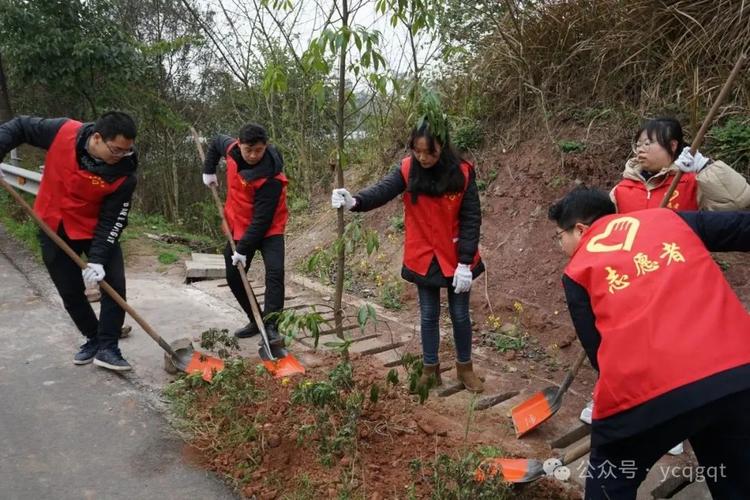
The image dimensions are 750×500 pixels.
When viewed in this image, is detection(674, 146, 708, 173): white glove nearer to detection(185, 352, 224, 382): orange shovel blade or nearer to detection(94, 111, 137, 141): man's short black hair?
detection(185, 352, 224, 382): orange shovel blade

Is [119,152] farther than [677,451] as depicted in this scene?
Yes

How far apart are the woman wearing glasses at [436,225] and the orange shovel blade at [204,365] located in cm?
130

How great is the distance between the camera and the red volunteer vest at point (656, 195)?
2.69 meters

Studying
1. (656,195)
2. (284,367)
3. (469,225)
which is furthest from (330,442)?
(656,195)

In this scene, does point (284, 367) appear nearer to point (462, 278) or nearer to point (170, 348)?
point (170, 348)

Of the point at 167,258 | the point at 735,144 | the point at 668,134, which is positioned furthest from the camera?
the point at 167,258

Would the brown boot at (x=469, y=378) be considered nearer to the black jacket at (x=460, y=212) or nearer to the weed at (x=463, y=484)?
the black jacket at (x=460, y=212)

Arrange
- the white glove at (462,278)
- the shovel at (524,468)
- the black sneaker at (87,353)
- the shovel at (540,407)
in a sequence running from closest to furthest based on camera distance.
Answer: the shovel at (524,468), the shovel at (540,407), the white glove at (462,278), the black sneaker at (87,353)

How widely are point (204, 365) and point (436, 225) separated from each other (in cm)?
168

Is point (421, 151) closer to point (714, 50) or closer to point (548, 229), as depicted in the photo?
point (548, 229)

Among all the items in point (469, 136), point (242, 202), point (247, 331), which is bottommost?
point (247, 331)

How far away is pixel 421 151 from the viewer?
9.84 ft

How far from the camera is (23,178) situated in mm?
6523

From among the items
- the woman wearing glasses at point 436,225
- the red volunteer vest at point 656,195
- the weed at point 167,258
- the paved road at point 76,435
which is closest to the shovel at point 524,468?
the woman wearing glasses at point 436,225
